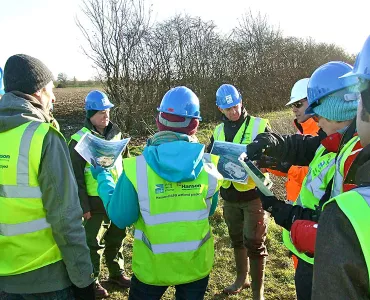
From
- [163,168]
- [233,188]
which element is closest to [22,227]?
[163,168]

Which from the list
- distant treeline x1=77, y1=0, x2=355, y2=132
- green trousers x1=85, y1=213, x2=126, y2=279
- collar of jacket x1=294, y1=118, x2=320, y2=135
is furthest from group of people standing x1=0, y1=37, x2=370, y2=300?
distant treeline x1=77, y1=0, x2=355, y2=132

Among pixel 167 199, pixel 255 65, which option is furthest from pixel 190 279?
pixel 255 65

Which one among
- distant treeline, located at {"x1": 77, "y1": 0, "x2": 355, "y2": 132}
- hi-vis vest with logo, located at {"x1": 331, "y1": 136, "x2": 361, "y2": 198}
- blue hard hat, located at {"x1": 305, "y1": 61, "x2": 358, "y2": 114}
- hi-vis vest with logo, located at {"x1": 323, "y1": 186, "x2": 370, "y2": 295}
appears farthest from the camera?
distant treeline, located at {"x1": 77, "y1": 0, "x2": 355, "y2": 132}

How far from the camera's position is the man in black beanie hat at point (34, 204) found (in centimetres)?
208

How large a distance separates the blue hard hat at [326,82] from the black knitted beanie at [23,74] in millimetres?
1701

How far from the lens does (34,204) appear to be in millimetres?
2119

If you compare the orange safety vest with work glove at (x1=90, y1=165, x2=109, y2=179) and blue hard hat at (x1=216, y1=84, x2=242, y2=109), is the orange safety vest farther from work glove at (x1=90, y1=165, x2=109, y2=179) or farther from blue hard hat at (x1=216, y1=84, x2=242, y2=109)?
work glove at (x1=90, y1=165, x2=109, y2=179)

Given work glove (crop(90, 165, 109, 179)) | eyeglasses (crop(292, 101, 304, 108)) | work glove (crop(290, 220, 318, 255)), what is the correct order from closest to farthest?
1. work glove (crop(290, 220, 318, 255))
2. work glove (crop(90, 165, 109, 179))
3. eyeglasses (crop(292, 101, 304, 108))

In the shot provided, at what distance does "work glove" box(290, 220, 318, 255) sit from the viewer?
1.75 metres

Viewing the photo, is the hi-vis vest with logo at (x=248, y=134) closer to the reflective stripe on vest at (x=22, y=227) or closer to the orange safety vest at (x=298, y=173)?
the orange safety vest at (x=298, y=173)

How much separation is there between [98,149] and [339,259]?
262 centimetres

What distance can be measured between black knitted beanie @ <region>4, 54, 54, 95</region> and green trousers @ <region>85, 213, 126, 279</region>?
1.96m

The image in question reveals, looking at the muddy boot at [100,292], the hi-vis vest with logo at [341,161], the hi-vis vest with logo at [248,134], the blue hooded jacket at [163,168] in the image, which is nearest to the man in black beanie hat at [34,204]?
the blue hooded jacket at [163,168]

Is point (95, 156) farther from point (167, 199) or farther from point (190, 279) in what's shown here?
point (190, 279)
